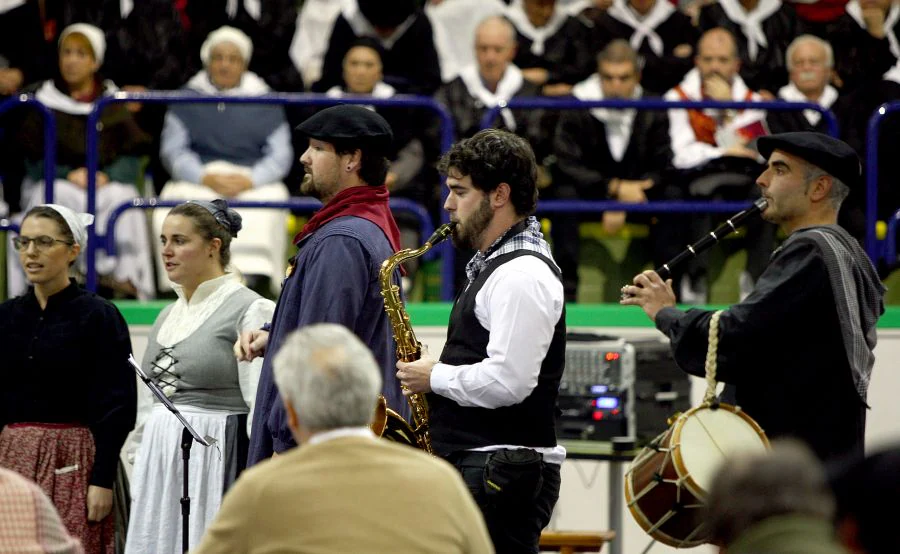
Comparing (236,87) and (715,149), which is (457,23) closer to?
(236,87)

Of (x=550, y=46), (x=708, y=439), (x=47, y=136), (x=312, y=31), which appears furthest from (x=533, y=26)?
(x=708, y=439)

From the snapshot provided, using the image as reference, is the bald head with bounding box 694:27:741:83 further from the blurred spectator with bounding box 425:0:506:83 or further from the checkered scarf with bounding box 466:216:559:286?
the checkered scarf with bounding box 466:216:559:286

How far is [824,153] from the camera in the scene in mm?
4730

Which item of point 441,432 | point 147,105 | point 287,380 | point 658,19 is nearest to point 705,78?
point 658,19

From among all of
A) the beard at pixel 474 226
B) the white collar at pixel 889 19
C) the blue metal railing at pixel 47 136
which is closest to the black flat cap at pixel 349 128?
the beard at pixel 474 226

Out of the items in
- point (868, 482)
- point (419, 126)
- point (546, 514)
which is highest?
point (419, 126)

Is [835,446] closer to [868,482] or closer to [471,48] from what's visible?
Result: [868,482]

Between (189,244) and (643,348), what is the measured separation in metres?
2.30

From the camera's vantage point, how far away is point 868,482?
2289mm

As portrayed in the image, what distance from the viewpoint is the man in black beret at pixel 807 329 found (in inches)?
179

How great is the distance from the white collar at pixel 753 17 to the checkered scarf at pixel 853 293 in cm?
464

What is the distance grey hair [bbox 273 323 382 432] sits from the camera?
2893mm

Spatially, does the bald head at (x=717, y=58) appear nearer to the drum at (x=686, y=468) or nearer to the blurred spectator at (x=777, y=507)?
the drum at (x=686, y=468)

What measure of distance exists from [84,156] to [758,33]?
14.1 feet
